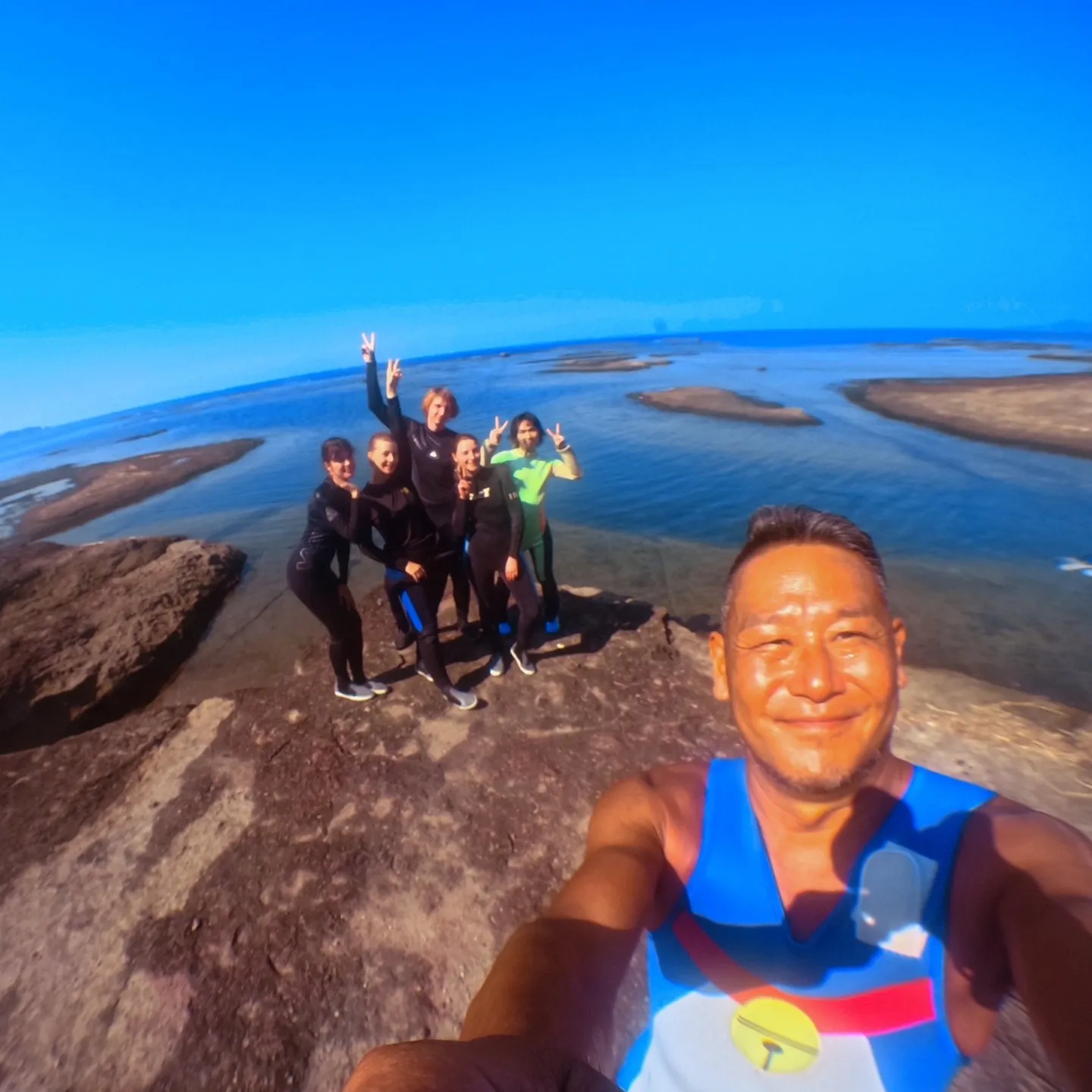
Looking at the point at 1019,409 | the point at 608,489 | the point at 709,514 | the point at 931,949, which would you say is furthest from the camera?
the point at 1019,409

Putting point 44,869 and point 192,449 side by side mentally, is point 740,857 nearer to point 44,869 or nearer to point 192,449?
point 44,869

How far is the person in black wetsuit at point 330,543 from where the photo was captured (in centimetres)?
502

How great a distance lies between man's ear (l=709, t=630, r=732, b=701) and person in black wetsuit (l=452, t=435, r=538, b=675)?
3.78 meters

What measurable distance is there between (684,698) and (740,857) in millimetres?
3928

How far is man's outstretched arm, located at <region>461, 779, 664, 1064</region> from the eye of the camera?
1584 mm

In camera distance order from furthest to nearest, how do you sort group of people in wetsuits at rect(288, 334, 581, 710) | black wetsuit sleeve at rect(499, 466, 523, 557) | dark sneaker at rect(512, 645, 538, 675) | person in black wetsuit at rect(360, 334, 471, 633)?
dark sneaker at rect(512, 645, 538, 675) < person in black wetsuit at rect(360, 334, 471, 633) < black wetsuit sleeve at rect(499, 466, 523, 557) < group of people in wetsuits at rect(288, 334, 581, 710)

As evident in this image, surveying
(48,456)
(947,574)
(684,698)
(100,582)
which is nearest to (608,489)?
(947,574)

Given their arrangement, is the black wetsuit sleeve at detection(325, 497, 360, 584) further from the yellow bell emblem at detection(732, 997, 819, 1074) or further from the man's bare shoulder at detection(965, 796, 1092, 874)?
the man's bare shoulder at detection(965, 796, 1092, 874)

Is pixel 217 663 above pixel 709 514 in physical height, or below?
above

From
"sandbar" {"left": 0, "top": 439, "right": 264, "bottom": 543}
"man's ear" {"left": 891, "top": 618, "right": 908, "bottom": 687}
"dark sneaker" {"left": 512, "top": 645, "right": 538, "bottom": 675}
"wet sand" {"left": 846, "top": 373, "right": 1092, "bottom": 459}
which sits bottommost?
"wet sand" {"left": 846, "top": 373, "right": 1092, "bottom": 459}

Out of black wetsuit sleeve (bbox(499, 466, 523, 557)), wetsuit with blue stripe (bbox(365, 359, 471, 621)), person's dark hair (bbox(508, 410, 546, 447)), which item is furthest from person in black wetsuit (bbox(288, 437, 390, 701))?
person's dark hair (bbox(508, 410, 546, 447))

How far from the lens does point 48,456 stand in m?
43.2

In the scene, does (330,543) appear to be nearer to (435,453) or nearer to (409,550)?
(409,550)

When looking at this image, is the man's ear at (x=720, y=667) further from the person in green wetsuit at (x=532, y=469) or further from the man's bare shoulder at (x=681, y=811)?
the person in green wetsuit at (x=532, y=469)
